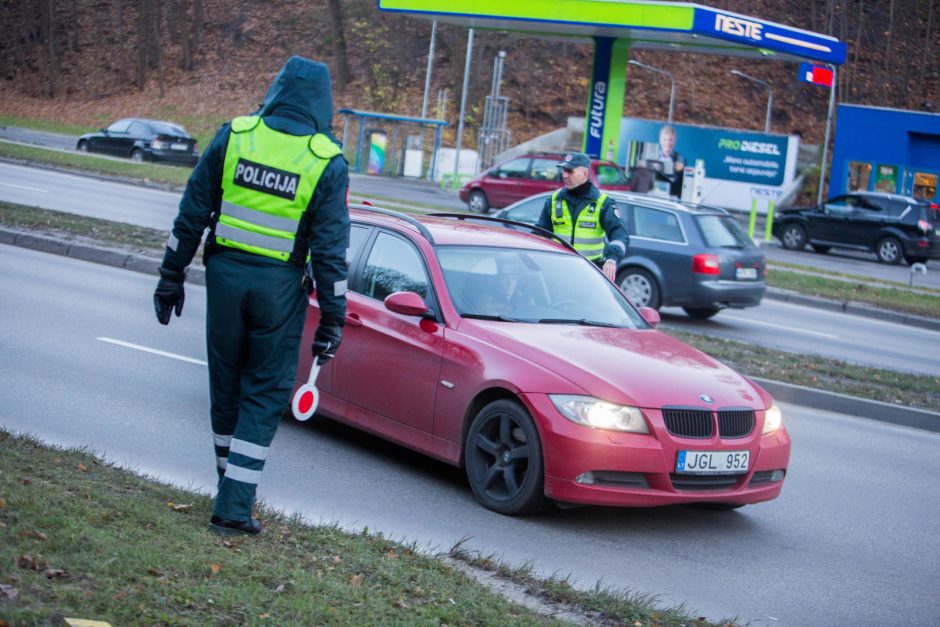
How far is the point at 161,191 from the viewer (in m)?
27.5

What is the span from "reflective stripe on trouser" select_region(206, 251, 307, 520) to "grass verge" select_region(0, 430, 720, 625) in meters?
0.26

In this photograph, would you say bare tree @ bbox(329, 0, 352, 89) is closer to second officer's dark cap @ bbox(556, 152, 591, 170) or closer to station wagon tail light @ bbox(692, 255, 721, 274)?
station wagon tail light @ bbox(692, 255, 721, 274)

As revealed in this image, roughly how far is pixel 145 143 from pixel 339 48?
76.3ft

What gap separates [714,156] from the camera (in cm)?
3734

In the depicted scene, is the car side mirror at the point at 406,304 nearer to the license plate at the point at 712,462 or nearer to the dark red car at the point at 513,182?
the license plate at the point at 712,462

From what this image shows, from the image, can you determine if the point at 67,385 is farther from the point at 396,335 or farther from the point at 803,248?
the point at 803,248

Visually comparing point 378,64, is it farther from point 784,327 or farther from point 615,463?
point 615,463

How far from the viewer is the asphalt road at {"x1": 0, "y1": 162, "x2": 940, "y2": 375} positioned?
1548 cm

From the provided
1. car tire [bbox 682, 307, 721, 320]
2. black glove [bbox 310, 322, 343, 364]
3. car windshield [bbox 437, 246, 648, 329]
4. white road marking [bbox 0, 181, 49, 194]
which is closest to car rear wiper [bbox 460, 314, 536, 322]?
car windshield [bbox 437, 246, 648, 329]

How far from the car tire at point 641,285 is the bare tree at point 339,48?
4457 centimetres

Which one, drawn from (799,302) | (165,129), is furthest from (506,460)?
(165,129)

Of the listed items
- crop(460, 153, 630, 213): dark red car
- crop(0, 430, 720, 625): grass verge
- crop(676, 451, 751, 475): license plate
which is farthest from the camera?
crop(460, 153, 630, 213): dark red car

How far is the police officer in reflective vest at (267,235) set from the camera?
5.12 metres

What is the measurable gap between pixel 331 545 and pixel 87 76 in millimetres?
66227
